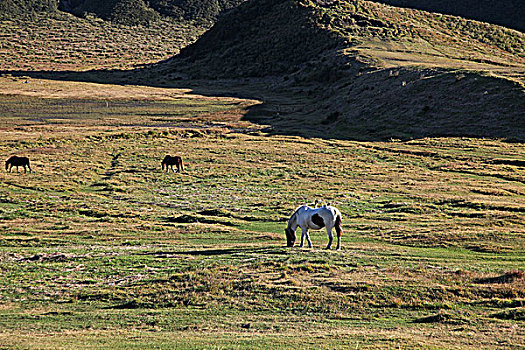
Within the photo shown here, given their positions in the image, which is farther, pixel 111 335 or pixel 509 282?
pixel 509 282

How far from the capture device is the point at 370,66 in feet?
330

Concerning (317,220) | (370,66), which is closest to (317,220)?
(317,220)

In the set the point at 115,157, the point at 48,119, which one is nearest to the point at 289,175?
the point at 115,157

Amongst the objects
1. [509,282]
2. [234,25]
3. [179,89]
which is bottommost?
[509,282]

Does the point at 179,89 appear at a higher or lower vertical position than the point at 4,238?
higher

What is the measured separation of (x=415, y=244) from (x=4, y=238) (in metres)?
18.3

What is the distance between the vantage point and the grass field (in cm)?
1386

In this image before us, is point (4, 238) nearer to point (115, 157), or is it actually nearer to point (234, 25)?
point (115, 157)

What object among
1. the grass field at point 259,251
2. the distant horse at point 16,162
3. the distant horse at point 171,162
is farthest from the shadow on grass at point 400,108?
the distant horse at point 16,162

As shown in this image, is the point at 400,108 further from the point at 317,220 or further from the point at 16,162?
the point at 317,220

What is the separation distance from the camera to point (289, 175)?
1864 inches

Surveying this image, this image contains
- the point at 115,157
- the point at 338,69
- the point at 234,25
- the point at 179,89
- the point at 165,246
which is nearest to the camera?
the point at 165,246

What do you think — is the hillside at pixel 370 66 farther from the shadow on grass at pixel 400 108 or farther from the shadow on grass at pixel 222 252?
the shadow on grass at pixel 222 252

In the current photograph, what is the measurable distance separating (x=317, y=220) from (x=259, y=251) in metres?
2.64
